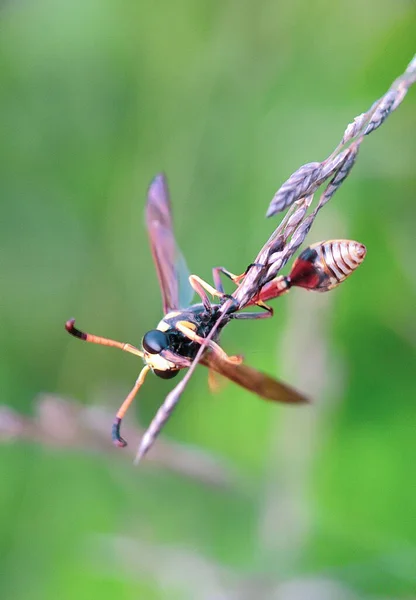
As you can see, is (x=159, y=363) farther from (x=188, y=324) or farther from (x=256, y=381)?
(x=256, y=381)

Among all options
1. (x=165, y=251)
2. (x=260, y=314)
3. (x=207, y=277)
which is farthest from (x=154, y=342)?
(x=207, y=277)

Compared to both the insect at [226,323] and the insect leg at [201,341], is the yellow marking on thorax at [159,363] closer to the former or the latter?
the insect at [226,323]

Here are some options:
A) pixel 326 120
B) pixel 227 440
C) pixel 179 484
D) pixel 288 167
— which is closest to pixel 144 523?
pixel 179 484

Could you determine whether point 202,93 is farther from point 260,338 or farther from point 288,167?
point 260,338

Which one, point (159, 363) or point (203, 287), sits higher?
point (203, 287)

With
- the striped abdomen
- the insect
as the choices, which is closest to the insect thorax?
the insect

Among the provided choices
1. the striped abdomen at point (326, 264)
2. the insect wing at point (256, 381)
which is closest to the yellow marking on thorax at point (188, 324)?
the insect wing at point (256, 381)

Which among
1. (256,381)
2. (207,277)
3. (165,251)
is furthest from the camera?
(207,277)
